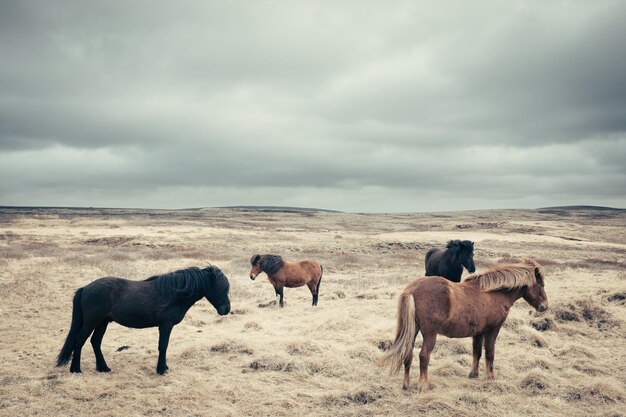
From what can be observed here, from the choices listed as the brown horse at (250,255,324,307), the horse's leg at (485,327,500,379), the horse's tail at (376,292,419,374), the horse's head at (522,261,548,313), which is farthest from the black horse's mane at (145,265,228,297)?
the brown horse at (250,255,324,307)

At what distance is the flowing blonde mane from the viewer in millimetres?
7250

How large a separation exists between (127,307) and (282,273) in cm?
766

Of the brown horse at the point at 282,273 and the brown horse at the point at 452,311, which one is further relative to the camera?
the brown horse at the point at 282,273

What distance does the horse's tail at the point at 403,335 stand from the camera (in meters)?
6.60

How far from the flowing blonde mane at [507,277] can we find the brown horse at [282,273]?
805 cm

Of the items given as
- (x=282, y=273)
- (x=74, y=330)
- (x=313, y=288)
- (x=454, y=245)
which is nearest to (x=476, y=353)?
(x=454, y=245)

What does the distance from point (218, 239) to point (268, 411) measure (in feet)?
122

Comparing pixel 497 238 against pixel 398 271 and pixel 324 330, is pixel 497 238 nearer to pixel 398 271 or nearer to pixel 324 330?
pixel 398 271

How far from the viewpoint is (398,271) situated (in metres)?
23.8

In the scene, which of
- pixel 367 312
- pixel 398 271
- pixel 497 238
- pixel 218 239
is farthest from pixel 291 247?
pixel 497 238

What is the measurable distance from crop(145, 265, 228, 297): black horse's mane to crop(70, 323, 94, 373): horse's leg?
1.30 metres

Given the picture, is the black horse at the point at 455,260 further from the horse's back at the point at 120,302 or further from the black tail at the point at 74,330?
the black tail at the point at 74,330

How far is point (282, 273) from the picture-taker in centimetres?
1455

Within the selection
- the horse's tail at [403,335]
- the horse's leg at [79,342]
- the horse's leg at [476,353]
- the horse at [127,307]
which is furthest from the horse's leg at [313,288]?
the horse's leg at [79,342]
